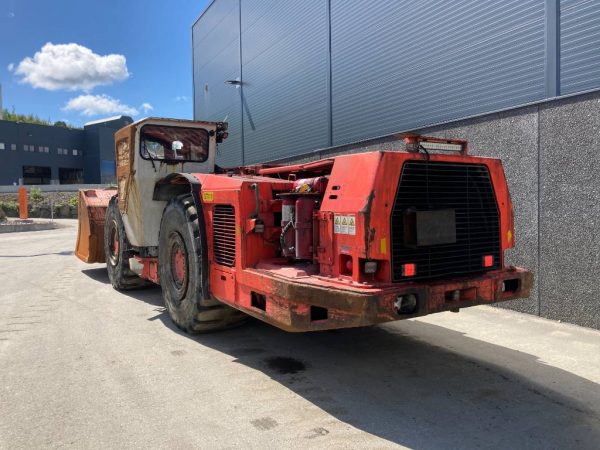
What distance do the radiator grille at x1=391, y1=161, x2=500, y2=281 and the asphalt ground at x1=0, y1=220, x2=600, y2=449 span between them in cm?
104

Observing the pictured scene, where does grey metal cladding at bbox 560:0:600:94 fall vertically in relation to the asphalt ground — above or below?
above

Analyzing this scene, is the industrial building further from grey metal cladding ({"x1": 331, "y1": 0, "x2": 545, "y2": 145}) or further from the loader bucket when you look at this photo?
the loader bucket

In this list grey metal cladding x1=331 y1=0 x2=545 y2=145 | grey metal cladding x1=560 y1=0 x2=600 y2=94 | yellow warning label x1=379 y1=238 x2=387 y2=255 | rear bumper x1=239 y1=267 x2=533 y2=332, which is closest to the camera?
rear bumper x1=239 y1=267 x2=533 y2=332

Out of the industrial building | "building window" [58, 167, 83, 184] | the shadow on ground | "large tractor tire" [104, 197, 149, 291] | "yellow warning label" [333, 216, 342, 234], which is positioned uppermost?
"building window" [58, 167, 83, 184]

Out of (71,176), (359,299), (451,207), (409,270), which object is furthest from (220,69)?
(71,176)

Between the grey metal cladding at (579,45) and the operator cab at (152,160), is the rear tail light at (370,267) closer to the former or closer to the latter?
the operator cab at (152,160)

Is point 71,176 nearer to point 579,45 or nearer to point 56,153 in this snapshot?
point 56,153

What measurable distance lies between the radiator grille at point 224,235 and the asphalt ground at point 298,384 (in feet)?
3.32

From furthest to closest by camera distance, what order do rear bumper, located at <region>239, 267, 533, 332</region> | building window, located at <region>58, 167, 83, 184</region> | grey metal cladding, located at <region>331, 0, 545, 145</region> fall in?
building window, located at <region>58, 167, 83, 184</region> → grey metal cladding, located at <region>331, 0, 545, 145</region> → rear bumper, located at <region>239, 267, 533, 332</region>

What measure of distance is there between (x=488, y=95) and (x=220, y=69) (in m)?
13.5

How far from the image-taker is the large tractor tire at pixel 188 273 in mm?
5246

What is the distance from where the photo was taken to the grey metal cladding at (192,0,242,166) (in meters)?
17.5

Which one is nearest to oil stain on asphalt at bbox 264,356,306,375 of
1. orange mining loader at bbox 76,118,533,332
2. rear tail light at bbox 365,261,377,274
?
orange mining loader at bbox 76,118,533,332

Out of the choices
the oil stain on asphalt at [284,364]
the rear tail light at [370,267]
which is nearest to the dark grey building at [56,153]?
the oil stain on asphalt at [284,364]
